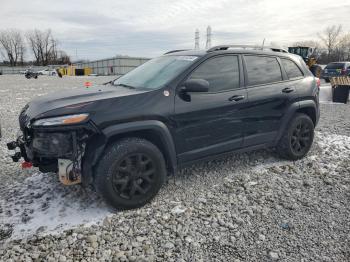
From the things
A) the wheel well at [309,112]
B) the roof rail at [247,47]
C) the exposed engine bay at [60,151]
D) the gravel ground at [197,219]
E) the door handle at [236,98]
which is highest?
the roof rail at [247,47]

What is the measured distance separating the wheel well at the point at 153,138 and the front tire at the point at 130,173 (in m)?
0.07

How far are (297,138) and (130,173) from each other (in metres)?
2.86

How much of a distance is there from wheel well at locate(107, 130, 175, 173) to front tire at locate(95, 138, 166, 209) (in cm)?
7

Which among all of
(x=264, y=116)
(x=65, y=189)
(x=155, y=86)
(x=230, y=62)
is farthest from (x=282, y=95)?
(x=65, y=189)

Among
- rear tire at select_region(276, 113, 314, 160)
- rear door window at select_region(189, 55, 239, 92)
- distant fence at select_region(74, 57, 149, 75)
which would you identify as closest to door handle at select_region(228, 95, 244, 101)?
rear door window at select_region(189, 55, 239, 92)

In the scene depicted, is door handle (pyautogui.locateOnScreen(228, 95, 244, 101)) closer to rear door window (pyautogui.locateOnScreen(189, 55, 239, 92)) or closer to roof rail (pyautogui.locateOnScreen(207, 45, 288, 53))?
rear door window (pyautogui.locateOnScreen(189, 55, 239, 92))

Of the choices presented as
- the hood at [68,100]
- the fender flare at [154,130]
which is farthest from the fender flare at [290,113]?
the hood at [68,100]

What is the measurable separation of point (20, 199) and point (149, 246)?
5.84ft

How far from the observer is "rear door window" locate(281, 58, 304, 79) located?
4566 millimetres

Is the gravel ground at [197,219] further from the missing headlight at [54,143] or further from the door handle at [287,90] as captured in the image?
the door handle at [287,90]

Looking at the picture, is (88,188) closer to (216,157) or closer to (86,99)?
(86,99)

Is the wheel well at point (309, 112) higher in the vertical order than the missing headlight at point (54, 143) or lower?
higher

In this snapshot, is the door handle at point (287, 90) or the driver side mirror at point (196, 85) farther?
the door handle at point (287, 90)

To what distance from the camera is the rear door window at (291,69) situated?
4.57 m
